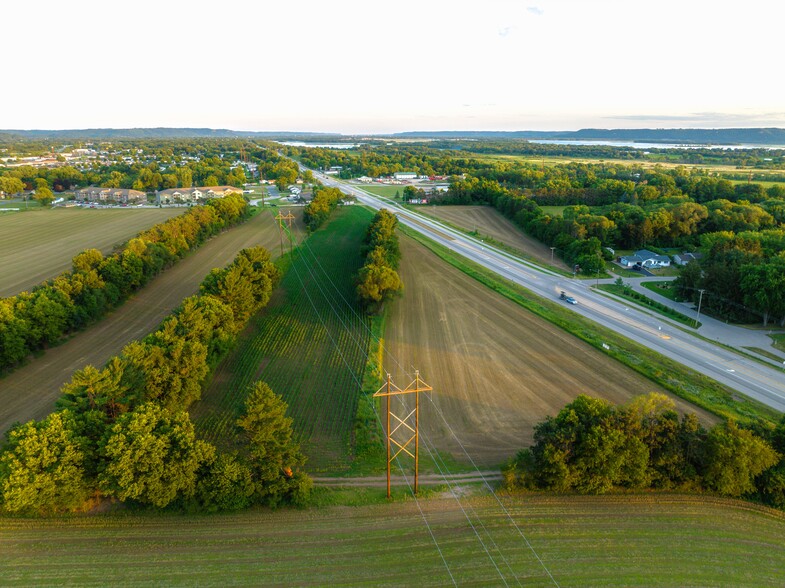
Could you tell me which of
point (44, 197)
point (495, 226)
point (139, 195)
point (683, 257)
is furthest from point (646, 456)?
point (44, 197)

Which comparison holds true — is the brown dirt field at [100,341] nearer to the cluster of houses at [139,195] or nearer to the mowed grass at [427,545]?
the mowed grass at [427,545]

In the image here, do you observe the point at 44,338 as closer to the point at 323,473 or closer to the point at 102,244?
the point at 323,473

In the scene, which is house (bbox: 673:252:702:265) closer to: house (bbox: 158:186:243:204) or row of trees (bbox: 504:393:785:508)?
row of trees (bbox: 504:393:785:508)

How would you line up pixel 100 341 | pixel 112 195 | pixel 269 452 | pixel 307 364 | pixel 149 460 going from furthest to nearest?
pixel 112 195
pixel 100 341
pixel 307 364
pixel 269 452
pixel 149 460

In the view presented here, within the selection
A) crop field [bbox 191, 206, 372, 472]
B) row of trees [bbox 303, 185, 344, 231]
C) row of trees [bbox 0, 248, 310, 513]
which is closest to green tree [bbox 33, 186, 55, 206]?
row of trees [bbox 303, 185, 344, 231]

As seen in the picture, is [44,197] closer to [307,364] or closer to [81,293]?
[81,293]

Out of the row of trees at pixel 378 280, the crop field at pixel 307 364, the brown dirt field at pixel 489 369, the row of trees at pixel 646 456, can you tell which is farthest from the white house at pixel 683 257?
the row of trees at pixel 646 456
